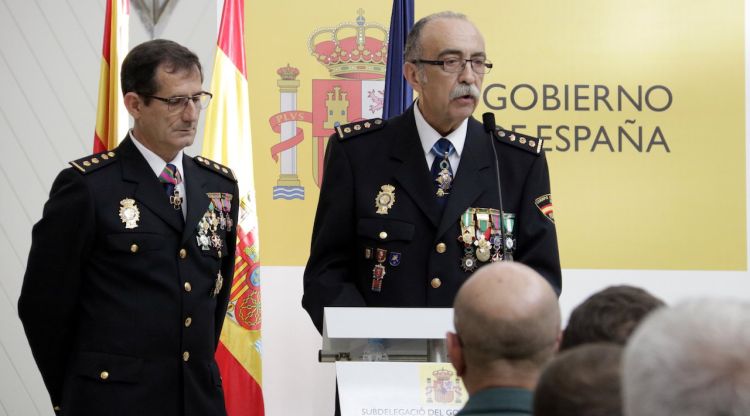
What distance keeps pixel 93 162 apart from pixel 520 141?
3.86ft

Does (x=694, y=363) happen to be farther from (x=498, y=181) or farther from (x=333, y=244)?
(x=333, y=244)

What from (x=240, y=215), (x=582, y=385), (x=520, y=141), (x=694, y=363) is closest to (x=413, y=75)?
(x=520, y=141)

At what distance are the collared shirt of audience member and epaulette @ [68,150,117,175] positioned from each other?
1561mm

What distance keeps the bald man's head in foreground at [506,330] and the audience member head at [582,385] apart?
471mm

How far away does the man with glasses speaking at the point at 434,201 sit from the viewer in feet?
10.0

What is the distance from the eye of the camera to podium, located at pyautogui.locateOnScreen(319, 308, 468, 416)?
2240 mm

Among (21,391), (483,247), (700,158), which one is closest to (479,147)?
(483,247)

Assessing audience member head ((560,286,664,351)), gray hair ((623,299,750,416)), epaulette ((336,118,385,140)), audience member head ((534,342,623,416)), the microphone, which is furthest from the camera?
epaulette ((336,118,385,140))

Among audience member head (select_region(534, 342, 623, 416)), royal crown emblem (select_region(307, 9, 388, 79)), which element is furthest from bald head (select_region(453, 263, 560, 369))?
royal crown emblem (select_region(307, 9, 388, 79))

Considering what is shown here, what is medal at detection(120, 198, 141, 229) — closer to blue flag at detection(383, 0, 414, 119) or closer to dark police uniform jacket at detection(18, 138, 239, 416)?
dark police uniform jacket at detection(18, 138, 239, 416)

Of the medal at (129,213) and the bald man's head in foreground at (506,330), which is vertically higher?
the medal at (129,213)

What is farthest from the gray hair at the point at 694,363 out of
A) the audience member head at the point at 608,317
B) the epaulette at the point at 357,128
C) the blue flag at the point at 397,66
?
the blue flag at the point at 397,66

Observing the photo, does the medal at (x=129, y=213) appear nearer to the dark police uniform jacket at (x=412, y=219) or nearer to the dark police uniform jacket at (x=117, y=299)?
the dark police uniform jacket at (x=117, y=299)

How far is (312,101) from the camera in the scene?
5.01 m
